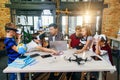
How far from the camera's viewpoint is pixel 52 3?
24.4 ft

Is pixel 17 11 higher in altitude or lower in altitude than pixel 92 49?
higher

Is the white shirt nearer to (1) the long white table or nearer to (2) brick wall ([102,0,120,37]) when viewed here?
(1) the long white table

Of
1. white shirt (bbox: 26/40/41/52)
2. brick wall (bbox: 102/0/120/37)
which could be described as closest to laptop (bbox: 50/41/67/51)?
white shirt (bbox: 26/40/41/52)

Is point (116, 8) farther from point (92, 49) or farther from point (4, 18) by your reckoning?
point (4, 18)

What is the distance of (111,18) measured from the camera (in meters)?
7.33

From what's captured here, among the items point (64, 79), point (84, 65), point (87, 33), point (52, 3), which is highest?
point (52, 3)

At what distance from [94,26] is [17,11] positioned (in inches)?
147

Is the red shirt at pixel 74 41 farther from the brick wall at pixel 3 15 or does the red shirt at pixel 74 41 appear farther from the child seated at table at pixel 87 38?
the brick wall at pixel 3 15

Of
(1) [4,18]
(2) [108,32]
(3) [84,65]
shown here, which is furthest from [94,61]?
(1) [4,18]

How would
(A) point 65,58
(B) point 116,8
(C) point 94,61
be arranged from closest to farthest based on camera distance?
(C) point 94,61 → (A) point 65,58 → (B) point 116,8

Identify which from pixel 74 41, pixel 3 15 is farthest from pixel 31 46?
pixel 3 15

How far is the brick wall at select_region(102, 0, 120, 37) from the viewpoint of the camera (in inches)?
286

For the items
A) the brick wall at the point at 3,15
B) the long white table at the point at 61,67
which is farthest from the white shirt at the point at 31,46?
the brick wall at the point at 3,15

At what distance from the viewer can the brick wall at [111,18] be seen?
726cm
